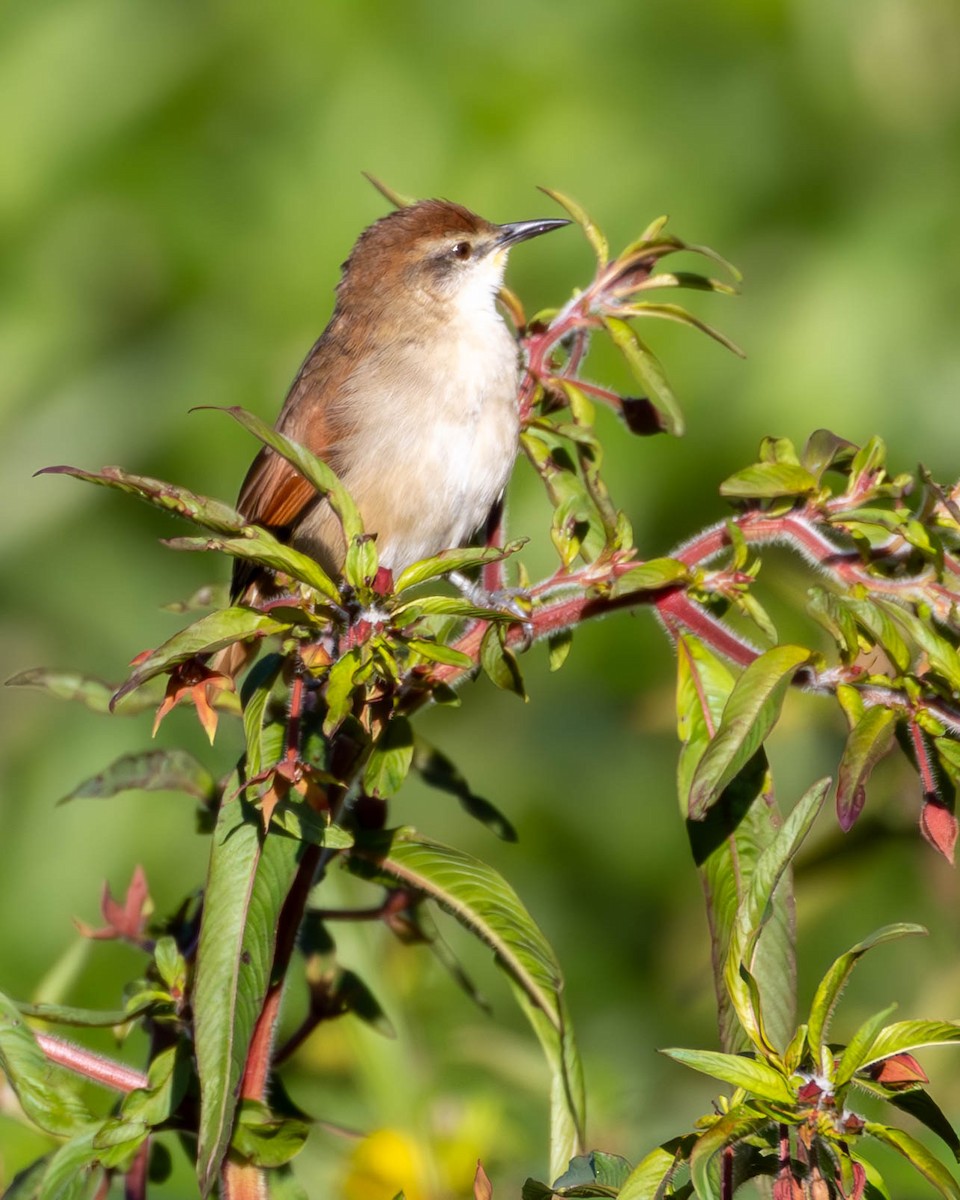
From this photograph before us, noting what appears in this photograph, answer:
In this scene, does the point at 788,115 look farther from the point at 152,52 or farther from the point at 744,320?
the point at 152,52

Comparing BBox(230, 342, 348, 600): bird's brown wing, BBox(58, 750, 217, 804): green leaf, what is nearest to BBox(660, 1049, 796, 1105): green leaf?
BBox(58, 750, 217, 804): green leaf

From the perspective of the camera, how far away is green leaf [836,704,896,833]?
1.72 metres

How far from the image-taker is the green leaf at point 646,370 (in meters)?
2.33

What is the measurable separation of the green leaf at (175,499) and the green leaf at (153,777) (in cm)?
62

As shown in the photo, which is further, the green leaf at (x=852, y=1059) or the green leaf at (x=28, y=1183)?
the green leaf at (x=28, y=1183)

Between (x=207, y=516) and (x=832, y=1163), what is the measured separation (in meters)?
0.90

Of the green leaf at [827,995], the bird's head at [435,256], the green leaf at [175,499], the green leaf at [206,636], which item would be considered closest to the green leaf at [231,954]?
the green leaf at [206,636]

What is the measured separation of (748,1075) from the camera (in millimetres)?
1599

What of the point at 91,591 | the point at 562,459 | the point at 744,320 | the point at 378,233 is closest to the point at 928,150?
the point at 744,320

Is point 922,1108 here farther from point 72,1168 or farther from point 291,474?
point 291,474

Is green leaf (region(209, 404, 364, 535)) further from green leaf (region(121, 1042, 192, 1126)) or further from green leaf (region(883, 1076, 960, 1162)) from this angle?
green leaf (region(883, 1076, 960, 1162))

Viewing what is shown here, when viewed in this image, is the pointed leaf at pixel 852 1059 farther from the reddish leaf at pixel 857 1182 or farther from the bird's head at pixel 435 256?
the bird's head at pixel 435 256

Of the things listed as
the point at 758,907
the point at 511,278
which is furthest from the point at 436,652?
the point at 511,278

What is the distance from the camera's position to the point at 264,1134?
6.29 feet
